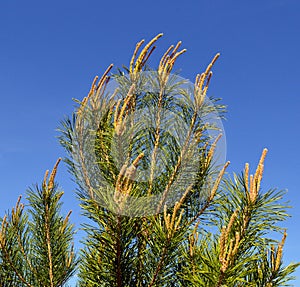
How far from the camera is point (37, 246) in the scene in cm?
322

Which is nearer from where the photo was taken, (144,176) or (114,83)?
(144,176)

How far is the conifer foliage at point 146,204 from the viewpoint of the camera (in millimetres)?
2504

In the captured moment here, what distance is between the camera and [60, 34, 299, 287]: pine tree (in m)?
2.48

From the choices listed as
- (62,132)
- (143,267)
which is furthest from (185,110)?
(143,267)

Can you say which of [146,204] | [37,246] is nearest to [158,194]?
[146,204]

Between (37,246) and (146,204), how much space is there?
97 cm

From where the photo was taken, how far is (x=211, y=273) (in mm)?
2242

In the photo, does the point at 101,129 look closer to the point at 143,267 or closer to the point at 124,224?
the point at 124,224

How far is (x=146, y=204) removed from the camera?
273cm

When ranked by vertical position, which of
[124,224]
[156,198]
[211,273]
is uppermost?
[156,198]

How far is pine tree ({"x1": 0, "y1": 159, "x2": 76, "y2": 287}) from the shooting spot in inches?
123

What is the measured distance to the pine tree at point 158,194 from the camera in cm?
248

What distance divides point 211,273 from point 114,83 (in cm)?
151

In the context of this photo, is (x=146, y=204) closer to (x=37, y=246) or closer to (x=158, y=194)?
(x=158, y=194)
